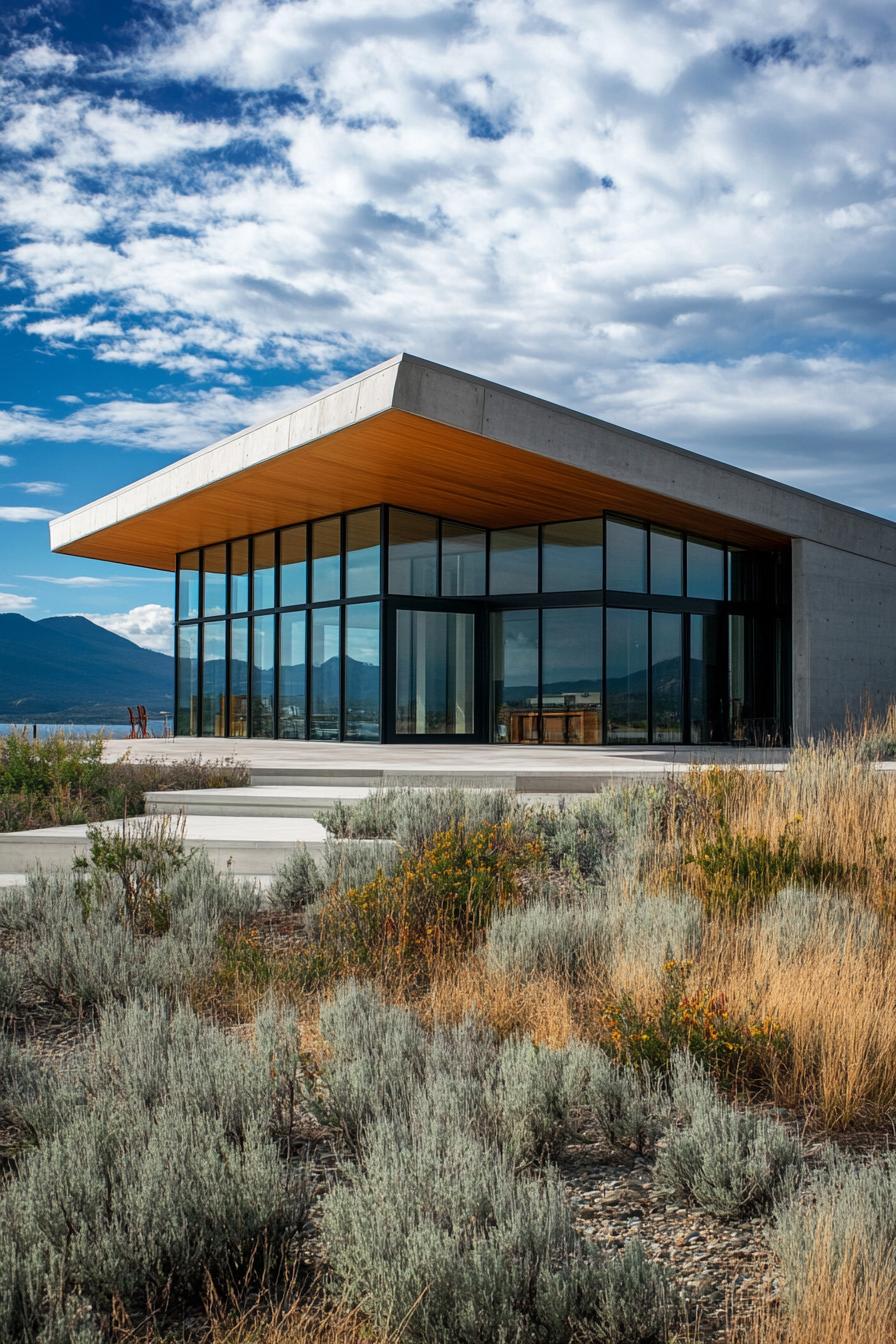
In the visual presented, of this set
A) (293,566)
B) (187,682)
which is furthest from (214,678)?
(293,566)

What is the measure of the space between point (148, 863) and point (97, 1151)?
336 cm

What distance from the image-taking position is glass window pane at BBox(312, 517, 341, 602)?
18.8m

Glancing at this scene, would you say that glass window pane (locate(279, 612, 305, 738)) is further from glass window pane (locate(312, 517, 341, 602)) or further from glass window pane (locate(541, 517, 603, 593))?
glass window pane (locate(541, 517, 603, 593))

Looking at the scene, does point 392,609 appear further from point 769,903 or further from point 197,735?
point 769,903

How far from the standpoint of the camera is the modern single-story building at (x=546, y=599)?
1686 centimetres

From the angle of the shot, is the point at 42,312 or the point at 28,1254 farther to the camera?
the point at 42,312

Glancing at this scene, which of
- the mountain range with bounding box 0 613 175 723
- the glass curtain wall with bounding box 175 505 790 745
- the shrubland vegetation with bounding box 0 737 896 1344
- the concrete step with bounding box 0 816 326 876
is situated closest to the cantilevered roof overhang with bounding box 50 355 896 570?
the glass curtain wall with bounding box 175 505 790 745

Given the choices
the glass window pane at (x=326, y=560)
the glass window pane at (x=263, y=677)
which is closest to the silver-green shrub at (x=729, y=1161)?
the glass window pane at (x=326, y=560)

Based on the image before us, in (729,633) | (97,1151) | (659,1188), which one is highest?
(729,633)

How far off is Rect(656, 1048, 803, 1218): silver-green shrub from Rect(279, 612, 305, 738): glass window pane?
16909 mm

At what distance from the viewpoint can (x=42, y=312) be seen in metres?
20.0

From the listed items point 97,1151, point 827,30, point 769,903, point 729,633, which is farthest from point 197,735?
point 97,1151

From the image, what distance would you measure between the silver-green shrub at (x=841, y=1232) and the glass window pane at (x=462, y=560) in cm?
1649

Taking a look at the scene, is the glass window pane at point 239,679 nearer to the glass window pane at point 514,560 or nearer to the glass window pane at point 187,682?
the glass window pane at point 187,682
